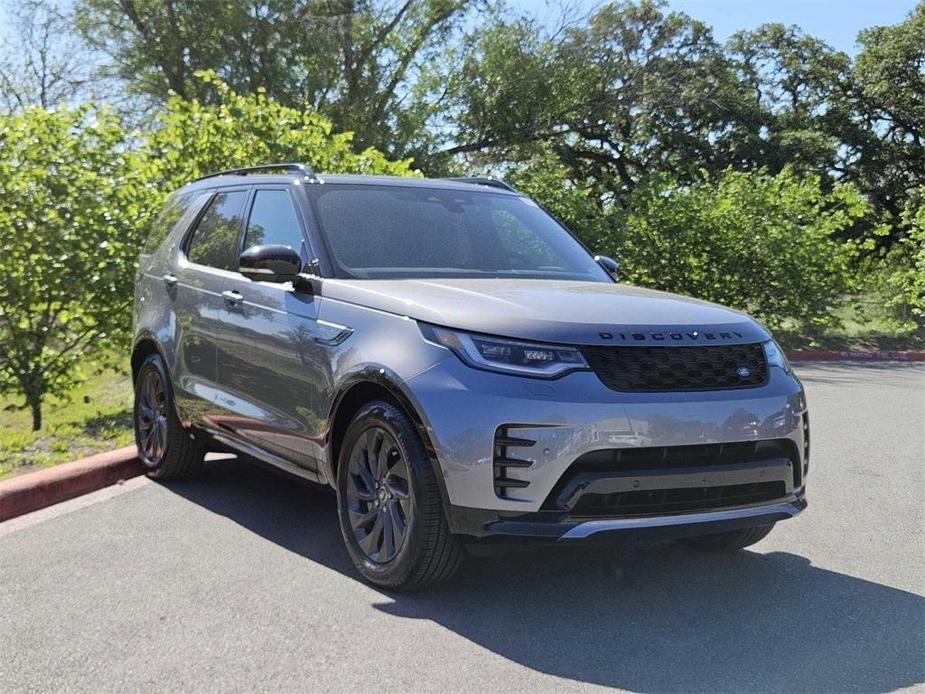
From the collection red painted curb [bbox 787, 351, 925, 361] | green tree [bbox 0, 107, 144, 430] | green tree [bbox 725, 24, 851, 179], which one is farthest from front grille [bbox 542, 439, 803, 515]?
green tree [bbox 725, 24, 851, 179]

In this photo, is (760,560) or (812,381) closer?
(760,560)

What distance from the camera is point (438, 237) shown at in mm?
5820

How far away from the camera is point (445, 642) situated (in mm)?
4203

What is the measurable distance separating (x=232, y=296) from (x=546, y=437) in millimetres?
2460

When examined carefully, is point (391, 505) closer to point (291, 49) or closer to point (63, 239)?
point (63, 239)

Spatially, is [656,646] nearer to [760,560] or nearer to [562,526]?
[562,526]

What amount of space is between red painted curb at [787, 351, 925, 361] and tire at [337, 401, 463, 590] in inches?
644

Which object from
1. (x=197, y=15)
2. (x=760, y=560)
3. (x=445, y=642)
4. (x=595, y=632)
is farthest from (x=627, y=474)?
(x=197, y=15)

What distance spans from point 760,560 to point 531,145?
29903 millimetres

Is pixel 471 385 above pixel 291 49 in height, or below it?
below

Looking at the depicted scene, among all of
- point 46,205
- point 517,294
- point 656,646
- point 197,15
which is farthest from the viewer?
point 197,15

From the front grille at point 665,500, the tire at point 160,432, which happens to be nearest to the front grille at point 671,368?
the front grille at point 665,500

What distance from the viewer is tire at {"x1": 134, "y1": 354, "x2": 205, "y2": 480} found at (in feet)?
22.7

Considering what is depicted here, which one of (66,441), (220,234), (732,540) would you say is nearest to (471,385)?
(732,540)
